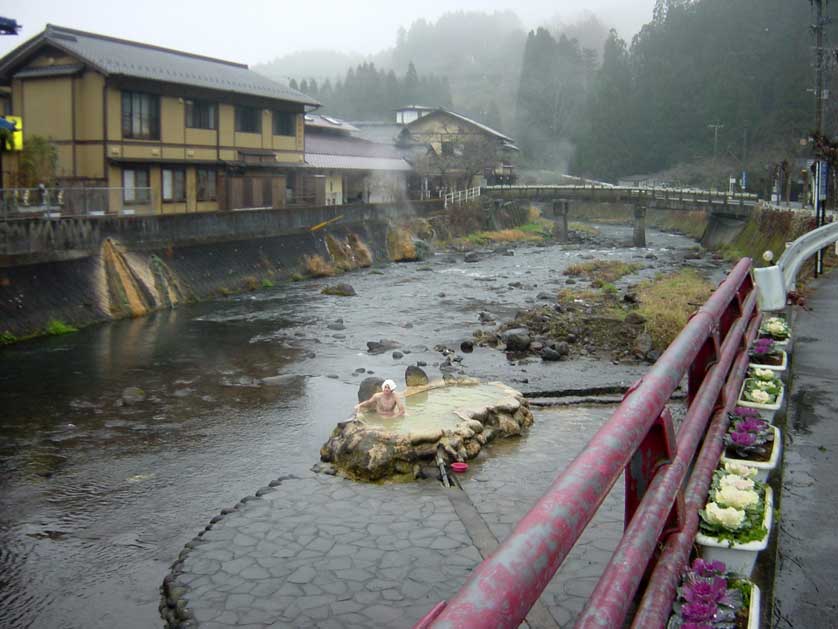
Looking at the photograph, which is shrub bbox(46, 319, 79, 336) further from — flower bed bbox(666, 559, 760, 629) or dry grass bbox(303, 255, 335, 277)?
flower bed bbox(666, 559, 760, 629)

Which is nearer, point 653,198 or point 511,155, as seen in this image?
point 653,198

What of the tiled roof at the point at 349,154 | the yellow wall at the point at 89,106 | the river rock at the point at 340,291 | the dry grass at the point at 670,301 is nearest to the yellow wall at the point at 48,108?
the yellow wall at the point at 89,106

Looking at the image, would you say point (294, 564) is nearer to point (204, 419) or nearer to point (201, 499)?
point (201, 499)

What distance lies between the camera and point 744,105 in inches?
3002

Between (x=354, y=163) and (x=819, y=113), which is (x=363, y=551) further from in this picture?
(x=354, y=163)

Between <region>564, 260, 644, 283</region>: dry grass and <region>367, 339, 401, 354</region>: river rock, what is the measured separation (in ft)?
48.1

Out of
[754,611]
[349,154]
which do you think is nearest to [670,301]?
[754,611]

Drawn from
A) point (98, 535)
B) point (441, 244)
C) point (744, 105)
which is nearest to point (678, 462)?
point (98, 535)

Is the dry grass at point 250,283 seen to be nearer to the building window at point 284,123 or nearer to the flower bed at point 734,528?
the building window at point 284,123

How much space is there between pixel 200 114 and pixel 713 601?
116 ft

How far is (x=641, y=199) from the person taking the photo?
5372cm

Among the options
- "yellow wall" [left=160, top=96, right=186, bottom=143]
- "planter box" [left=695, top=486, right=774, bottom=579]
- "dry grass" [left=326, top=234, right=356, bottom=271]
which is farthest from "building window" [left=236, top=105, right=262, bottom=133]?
"planter box" [left=695, top=486, right=774, bottom=579]

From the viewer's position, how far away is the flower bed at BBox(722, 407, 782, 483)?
172 inches

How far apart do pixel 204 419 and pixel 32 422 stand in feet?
9.89
